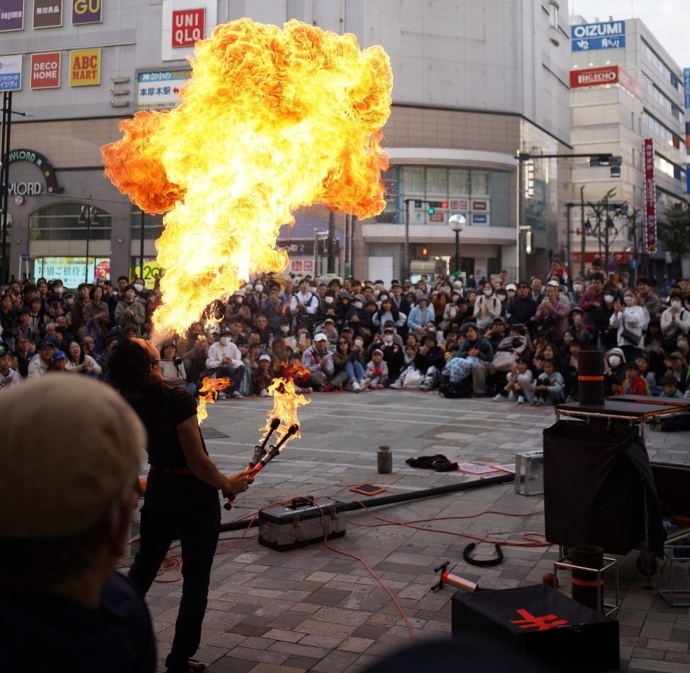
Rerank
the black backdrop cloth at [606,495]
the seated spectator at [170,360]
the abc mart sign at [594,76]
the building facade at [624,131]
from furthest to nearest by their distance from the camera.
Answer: the building facade at [624,131] < the abc mart sign at [594,76] < the seated spectator at [170,360] < the black backdrop cloth at [606,495]

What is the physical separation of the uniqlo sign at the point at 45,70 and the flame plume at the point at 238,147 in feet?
122

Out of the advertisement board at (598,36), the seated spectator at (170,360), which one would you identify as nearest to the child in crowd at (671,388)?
the seated spectator at (170,360)

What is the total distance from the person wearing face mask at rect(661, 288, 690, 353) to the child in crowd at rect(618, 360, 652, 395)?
183 centimetres

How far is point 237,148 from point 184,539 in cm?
417

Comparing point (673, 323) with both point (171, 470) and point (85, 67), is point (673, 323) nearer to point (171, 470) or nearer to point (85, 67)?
point (171, 470)

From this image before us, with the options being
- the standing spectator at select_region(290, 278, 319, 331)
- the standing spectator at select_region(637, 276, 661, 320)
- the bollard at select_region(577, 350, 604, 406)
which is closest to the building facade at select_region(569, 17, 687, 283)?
the standing spectator at select_region(637, 276, 661, 320)

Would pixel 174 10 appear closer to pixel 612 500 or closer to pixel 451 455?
pixel 451 455

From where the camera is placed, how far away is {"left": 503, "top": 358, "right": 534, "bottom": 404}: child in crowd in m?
14.6

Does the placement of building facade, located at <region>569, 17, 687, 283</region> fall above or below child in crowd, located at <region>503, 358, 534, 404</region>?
above

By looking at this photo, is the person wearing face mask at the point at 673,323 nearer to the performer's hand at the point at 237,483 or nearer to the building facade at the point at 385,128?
the performer's hand at the point at 237,483

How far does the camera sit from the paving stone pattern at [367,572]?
4.45 metres

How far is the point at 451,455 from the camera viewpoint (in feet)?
32.4

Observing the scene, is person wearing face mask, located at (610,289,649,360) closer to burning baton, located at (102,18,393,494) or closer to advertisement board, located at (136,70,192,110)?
burning baton, located at (102,18,393,494)

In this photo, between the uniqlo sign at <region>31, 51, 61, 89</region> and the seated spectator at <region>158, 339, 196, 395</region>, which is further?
the uniqlo sign at <region>31, 51, 61, 89</region>
